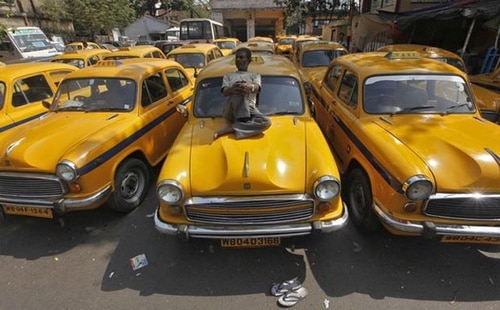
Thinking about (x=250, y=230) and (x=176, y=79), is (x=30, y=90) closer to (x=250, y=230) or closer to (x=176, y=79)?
(x=176, y=79)

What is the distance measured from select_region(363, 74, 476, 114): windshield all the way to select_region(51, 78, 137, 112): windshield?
3.54m

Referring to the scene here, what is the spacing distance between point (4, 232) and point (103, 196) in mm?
1574

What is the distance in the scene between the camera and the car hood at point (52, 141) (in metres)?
3.49

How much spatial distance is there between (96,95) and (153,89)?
2.90 feet

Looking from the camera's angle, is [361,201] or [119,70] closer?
[361,201]

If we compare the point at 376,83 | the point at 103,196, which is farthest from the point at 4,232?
the point at 376,83

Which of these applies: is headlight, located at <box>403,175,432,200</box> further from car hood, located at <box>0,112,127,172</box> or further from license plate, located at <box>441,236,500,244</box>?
car hood, located at <box>0,112,127,172</box>

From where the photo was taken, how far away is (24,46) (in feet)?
54.4

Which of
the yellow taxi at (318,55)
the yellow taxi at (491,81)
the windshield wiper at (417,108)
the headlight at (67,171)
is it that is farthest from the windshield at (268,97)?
the yellow taxi at (318,55)

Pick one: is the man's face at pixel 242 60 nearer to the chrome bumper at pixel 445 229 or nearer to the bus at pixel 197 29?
the chrome bumper at pixel 445 229

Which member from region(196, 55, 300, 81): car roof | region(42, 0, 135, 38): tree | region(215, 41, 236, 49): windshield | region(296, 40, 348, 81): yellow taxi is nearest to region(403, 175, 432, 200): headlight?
region(196, 55, 300, 81): car roof

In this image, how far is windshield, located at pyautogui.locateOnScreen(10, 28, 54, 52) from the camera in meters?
16.4

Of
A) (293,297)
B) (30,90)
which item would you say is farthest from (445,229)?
(30,90)

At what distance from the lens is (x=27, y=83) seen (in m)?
5.63
